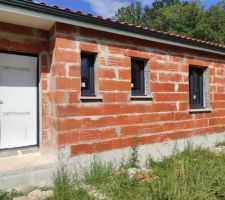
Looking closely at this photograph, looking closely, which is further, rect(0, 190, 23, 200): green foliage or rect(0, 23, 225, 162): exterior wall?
rect(0, 23, 225, 162): exterior wall

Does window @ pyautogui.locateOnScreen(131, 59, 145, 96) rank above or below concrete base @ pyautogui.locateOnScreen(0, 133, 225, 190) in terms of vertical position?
above

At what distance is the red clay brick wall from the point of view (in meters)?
7.12

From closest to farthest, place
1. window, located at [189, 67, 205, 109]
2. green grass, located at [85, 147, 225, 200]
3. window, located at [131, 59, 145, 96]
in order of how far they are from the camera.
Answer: green grass, located at [85, 147, 225, 200] < window, located at [131, 59, 145, 96] < window, located at [189, 67, 205, 109]

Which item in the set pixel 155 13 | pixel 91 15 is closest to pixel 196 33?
pixel 155 13

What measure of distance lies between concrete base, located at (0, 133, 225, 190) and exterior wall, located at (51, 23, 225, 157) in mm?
181

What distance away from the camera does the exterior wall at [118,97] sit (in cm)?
711

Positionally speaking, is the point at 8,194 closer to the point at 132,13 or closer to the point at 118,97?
the point at 118,97

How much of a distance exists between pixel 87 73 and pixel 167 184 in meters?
3.62

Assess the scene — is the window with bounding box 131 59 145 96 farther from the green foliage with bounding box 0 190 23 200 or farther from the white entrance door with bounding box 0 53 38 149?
the green foliage with bounding box 0 190 23 200

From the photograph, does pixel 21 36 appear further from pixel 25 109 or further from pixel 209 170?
pixel 209 170

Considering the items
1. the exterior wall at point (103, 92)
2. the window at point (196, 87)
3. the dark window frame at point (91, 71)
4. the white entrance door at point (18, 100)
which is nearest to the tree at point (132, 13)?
the window at point (196, 87)

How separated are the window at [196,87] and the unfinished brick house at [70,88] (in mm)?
2002

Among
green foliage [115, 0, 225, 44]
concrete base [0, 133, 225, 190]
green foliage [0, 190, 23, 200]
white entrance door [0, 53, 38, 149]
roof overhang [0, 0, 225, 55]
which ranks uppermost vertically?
green foliage [115, 0, 225, 44]

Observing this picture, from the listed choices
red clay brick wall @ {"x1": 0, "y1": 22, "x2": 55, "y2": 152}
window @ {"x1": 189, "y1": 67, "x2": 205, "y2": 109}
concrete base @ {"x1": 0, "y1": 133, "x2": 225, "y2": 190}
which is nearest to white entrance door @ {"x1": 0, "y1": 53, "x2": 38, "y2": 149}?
red clay brick wall @ {"x1": 0, "y1": 22, "x2": 55, "y2": 152}
